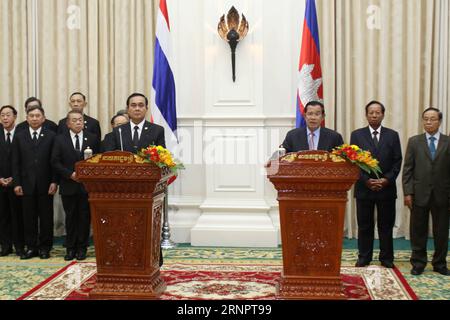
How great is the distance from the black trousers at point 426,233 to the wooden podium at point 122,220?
2.50 meters

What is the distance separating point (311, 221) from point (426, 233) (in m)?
1.69

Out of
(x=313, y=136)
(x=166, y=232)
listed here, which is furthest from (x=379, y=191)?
(x=166, y=232)

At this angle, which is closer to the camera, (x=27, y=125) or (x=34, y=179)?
(x=34, y=179)

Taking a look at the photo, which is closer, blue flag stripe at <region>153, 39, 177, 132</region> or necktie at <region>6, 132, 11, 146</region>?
necktie at <region>6, 132, 11, 146</region>

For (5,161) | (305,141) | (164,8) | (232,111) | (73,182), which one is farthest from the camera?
(232,111)

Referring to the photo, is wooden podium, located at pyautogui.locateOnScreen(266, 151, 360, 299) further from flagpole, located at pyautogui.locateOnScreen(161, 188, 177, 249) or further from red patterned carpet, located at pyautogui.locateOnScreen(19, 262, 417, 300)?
flagpole, located at pyautogui.locateOnScreen(161, 188, 177, 249)

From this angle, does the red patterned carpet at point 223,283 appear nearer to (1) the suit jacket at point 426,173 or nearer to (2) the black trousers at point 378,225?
(2) the black trousers at point 378,225

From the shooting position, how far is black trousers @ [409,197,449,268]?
5184mm

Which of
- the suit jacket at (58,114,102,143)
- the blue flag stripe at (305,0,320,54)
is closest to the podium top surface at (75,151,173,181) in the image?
the suit jacket at (58,114,102,143)

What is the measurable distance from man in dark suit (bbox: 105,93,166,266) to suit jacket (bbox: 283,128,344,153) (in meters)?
1.20

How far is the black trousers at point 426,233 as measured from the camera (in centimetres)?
518

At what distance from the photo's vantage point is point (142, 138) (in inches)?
187

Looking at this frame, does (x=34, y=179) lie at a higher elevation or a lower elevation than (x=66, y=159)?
lower

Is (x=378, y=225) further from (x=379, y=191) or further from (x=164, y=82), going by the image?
(x=164, y=82)
